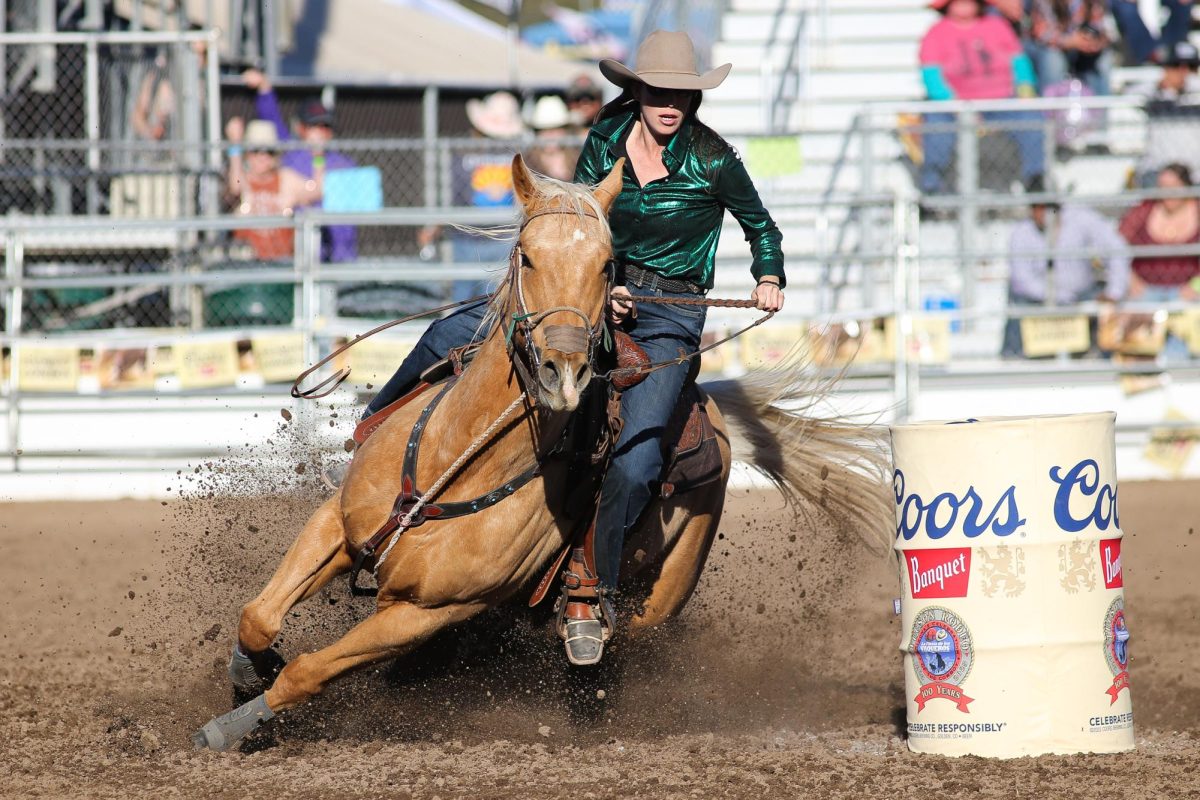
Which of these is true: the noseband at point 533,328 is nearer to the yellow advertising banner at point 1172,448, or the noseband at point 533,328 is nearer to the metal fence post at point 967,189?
the metal fence post at point 967,189

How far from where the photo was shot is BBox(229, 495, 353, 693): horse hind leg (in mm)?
4414

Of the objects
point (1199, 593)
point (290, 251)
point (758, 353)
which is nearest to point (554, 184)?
point (1199, 593)

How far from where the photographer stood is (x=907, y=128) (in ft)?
34.2

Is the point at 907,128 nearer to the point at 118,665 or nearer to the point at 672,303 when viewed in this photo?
the point at 672,303

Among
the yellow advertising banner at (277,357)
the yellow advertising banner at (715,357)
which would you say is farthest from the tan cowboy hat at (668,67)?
→ the yellow advertising banner at (277,357)

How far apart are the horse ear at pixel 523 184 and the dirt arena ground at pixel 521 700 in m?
1.68

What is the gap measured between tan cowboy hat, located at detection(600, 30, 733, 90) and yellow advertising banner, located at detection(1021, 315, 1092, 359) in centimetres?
690

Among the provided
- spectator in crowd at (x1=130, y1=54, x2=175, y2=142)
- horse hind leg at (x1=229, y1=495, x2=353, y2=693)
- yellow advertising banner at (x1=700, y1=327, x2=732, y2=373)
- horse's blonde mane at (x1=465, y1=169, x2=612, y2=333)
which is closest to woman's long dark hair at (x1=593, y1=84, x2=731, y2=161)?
horse's blonde mane at (x1=465, y1=169, x2=612, y2=333)

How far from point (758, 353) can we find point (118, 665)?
5864 millimetres

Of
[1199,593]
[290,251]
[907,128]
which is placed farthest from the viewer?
[290,251]

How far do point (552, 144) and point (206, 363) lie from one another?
301cm

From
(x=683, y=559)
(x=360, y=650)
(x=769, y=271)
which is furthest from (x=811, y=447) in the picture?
(x=360, y=650)

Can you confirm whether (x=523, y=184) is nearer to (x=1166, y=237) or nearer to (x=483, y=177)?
(x=1166, y=237)

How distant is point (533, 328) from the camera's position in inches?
145
